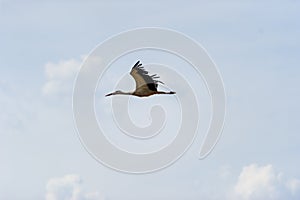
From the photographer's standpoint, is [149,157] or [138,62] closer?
[138,62]

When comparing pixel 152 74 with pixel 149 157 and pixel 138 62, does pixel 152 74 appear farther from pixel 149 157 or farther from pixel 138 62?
pixel 149 157

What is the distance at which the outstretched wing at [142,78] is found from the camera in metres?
69.6

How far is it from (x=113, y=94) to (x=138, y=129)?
2.79 metres

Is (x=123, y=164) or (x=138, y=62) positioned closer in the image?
(x=138, y=62)

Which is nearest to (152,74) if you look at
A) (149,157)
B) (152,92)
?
(152,92)

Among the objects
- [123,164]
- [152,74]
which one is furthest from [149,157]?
[152,74]

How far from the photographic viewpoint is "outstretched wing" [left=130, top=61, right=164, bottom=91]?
2741 inches

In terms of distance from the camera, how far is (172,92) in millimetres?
70938

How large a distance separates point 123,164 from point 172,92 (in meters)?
6.59

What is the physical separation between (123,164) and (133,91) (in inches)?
220

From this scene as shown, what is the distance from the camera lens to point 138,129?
73000 millimetres

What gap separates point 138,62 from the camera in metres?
69.8

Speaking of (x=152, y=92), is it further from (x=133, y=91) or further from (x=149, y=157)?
(x=149, y=157)

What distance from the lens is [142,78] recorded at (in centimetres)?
7000
